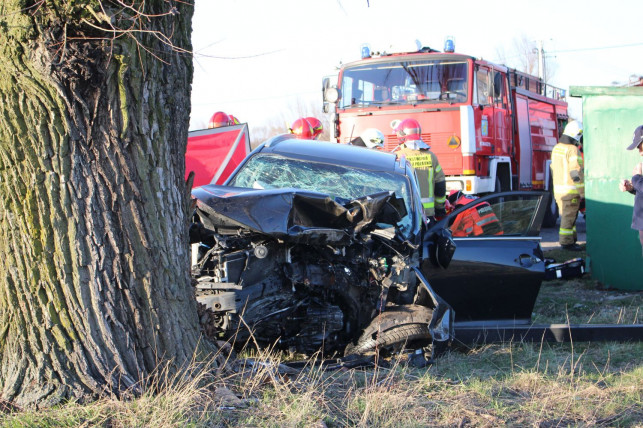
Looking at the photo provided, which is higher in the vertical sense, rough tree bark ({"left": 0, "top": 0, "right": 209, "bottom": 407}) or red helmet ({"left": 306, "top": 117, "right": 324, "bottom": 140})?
red helmet ({"left": 306, "top": 117, "right": 324, "bottom": 140})

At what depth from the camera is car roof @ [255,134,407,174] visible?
5781 millimetres

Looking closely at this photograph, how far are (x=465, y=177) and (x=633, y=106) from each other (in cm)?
401

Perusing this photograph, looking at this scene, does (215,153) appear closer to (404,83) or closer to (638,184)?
(404,83)

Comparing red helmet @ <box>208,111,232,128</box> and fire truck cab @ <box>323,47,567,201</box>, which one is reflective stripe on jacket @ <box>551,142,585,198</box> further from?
red helmet @ <box>208,111,232,128</box>

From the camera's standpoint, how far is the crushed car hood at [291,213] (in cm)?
431

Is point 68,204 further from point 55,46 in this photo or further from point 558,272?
point 558,272

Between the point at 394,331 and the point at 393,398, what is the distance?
3.82 ft

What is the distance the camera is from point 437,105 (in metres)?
11.2

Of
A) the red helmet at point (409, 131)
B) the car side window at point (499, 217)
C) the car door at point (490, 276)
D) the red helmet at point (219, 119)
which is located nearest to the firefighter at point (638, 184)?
the car side window at point (499, 217)

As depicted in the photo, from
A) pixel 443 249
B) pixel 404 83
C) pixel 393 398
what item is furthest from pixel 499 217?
pixel 404 83

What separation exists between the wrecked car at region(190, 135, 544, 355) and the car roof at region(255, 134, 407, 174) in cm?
35

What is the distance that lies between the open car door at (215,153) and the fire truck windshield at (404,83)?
12.5ft

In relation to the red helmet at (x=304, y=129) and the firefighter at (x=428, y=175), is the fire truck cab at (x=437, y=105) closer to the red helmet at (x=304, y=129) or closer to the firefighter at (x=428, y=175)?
the red helmet at (x=304, y=129)

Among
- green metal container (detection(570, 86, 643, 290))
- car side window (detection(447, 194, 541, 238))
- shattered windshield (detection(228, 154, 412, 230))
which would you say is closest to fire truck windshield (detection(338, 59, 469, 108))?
green metal container (detection(570, 86, 643, 290))
